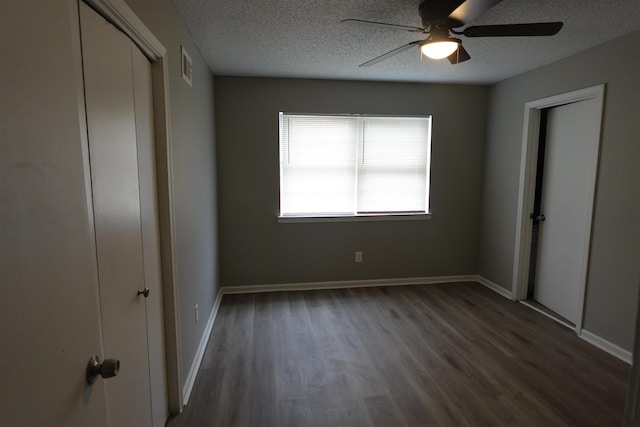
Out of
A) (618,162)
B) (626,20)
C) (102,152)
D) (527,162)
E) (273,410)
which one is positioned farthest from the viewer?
(527,162)

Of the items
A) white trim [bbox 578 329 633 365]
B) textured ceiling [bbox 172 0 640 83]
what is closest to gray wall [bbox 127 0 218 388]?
textured ceiling [bbox 172 0 640 83]

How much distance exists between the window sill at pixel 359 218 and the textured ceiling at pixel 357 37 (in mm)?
1601

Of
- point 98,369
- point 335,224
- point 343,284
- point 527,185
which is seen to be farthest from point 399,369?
point 527,185

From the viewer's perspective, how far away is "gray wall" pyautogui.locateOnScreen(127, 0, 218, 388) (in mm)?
1939

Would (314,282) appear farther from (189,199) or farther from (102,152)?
(102,152)

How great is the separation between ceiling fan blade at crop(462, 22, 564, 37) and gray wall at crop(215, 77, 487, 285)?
196cm

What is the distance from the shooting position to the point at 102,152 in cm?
116

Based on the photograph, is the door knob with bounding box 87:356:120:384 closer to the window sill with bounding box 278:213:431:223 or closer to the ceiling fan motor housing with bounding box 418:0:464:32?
the ceiling fan motor housing with bounding box 418:0:464:32

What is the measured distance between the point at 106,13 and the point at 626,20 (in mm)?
3125

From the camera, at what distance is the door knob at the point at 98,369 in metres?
0.84

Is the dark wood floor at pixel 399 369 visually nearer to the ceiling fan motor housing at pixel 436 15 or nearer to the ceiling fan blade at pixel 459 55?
the ceiling fan blade at pixel 459 55

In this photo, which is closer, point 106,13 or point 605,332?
point 106,13

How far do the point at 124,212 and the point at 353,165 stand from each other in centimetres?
299

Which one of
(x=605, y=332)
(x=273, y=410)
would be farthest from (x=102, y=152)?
(x=605, y=332)
